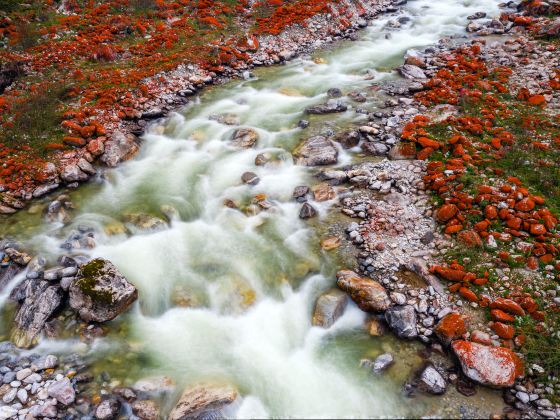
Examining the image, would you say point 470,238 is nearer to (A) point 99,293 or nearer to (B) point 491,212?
(B) point 491,212

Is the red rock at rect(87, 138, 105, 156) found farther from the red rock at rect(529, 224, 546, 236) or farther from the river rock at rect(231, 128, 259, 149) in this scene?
the red rock at rect(529, 224, 546, 236)

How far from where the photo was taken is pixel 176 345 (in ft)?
25.3

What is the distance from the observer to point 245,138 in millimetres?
13336

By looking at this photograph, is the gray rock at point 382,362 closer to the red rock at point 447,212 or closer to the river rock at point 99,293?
the red rock at point 447,212

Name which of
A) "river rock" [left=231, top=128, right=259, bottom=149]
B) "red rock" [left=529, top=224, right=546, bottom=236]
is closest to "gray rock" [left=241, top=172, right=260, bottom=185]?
"river rock" [left=231, top=128, right=259, bottom=149]

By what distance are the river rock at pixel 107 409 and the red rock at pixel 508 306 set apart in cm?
721

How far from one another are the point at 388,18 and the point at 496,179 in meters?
17.8

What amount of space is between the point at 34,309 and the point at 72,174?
5.12 meters

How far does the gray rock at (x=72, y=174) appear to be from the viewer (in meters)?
11.5

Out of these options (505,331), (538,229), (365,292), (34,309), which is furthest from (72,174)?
(538,229)

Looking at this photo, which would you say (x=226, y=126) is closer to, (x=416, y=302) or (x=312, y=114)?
(x=312, y=114)

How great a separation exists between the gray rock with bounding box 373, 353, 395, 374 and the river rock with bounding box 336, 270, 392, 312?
975 millimetres

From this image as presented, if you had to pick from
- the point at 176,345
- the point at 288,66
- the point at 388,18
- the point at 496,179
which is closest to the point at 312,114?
the point at 288,66

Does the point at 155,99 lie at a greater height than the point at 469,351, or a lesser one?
greater
